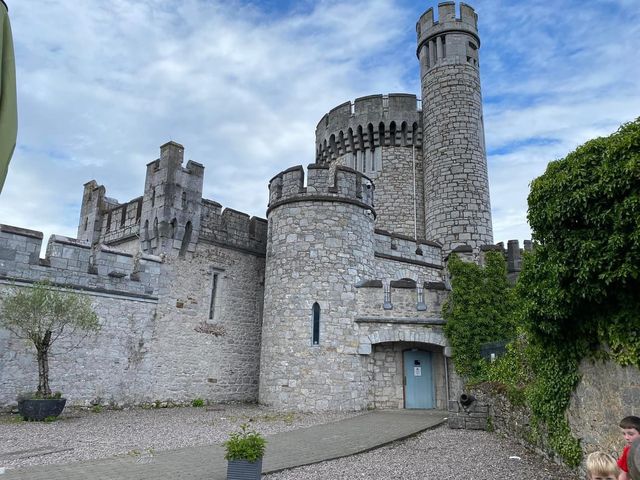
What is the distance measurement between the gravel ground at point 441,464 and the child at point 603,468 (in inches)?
127

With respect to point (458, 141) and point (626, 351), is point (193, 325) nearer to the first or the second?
point (626, 351)

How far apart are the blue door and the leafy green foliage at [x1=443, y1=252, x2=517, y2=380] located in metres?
1.07

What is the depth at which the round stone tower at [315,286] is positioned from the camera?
12023mm

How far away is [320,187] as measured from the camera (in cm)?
1341

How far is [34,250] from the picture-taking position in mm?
10883

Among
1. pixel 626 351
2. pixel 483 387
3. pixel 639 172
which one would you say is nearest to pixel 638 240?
pixel 639 172

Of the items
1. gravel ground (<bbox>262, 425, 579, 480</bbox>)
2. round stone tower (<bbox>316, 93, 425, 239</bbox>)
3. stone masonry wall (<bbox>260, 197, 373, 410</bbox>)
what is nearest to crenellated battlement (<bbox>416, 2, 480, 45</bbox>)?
round stone tower (<bbox>316, 93, 425, 239</bbox>)

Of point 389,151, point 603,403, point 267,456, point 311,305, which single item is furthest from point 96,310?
point 389,151

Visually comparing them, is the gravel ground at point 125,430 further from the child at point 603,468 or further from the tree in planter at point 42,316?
the child at point 603,468

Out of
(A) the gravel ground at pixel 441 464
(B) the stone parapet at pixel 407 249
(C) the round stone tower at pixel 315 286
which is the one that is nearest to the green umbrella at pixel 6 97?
(A) the gravel ground at pixel 441 464

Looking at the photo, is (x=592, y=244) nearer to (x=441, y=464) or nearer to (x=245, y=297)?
(x=441, y=464)

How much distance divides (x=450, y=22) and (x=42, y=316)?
744 inches

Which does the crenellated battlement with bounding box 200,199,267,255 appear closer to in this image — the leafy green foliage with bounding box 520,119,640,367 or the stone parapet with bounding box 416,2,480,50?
the leafy green foliage with bounding box 520,119,640,367

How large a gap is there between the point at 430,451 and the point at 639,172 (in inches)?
200
